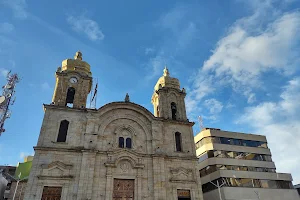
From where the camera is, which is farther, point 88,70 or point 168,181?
point 88,70

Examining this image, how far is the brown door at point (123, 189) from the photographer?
2397cm

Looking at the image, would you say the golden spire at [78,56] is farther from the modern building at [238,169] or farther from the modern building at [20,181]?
the modern building at [238,169]

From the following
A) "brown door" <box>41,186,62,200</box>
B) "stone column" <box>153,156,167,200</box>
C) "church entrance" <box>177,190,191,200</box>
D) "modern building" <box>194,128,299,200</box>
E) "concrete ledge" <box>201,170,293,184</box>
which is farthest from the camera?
"concrete ledge" <box>201,170,293,184</box>

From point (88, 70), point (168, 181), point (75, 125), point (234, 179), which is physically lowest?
point (168, 181)

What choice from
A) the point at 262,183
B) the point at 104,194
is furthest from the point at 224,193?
the point at 104,194

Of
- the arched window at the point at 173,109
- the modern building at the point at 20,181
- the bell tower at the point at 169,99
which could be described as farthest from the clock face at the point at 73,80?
the modern building at the point at 20,181

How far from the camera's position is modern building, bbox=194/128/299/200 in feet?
117

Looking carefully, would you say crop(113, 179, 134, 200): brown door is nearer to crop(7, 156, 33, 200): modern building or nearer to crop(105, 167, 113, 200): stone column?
crop(105, 167, 113, 200): stone column

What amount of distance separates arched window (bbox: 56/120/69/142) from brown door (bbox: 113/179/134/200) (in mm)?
7393

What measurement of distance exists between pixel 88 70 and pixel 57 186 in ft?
51.7

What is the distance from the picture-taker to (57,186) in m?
22.6

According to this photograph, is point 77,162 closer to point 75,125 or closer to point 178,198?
point 75,125

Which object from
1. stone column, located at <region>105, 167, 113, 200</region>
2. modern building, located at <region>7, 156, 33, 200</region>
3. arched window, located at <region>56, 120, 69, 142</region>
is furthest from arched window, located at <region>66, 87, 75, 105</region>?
modern building, located at <region>7, 156, 33, 200</region>

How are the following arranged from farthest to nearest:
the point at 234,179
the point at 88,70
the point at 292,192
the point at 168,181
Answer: the point at 292,192 → the point at 234,179 → the point at 88,70 → the point at 168,181
